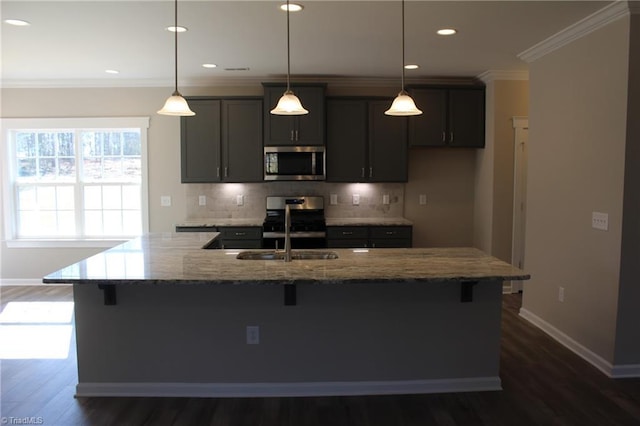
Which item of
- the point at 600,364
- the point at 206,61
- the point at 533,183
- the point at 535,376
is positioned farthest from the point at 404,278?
the point at 206,61

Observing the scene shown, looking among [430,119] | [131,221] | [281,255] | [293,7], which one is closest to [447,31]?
[293,7]

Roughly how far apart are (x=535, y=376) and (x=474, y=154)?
10.4 ft

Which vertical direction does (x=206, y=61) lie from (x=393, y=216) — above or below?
above

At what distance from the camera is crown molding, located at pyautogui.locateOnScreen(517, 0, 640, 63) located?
10.3 ft

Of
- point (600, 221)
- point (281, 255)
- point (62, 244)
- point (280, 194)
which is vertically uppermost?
point (280, 194)

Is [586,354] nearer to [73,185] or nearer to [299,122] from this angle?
[299,122]

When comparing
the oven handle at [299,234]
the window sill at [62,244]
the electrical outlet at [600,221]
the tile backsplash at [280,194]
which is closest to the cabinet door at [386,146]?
the tile backsplash at [280,194]

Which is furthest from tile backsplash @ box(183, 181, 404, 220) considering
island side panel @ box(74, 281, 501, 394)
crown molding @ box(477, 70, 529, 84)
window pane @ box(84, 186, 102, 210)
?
island side panel @ box(74, 281, 501, 394)

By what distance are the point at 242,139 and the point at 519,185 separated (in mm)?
3204

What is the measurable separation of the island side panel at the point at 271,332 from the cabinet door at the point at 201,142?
2.67 m

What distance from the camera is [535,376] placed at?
3350 mm

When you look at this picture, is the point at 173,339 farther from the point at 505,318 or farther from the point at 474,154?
the point at 474,154

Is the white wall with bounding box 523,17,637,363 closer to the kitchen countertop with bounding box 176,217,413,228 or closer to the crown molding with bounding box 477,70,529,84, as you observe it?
the crown molding with bounding box 477,70,529,84

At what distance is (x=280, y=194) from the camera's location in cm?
583
